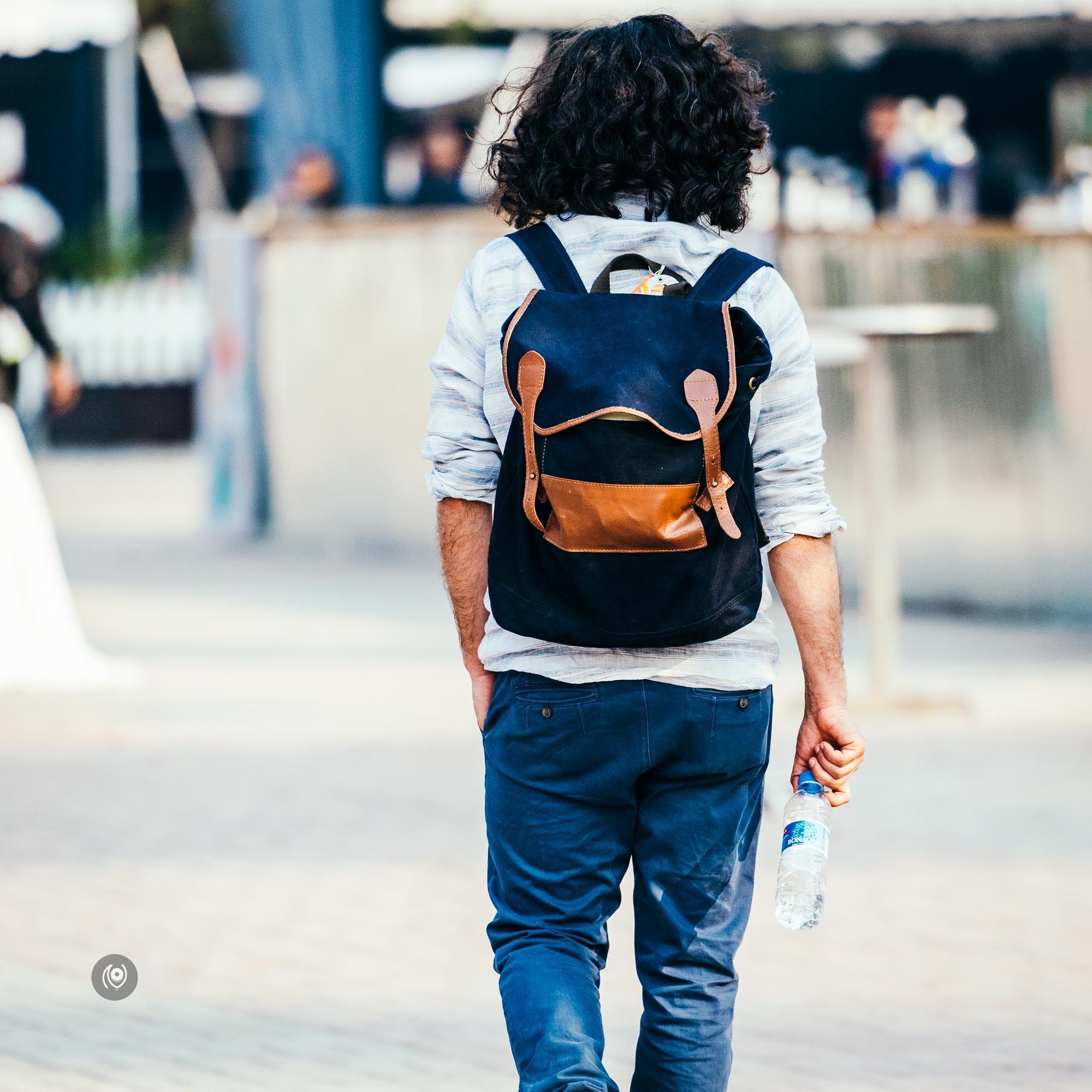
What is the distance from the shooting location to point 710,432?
2373 millimetres

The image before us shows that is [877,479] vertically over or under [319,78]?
under

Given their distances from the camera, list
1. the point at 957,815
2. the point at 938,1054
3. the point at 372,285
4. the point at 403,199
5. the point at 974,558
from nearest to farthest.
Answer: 1. the point at 938,1054
2. the point at 957,815
3. the point at 974,558
4. the point at 372,285
5. the point at 403,199

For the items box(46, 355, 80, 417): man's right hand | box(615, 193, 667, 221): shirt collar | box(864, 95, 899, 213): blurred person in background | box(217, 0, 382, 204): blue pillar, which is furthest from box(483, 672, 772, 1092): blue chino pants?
box(864, 95, 899, 213): blurred person in background

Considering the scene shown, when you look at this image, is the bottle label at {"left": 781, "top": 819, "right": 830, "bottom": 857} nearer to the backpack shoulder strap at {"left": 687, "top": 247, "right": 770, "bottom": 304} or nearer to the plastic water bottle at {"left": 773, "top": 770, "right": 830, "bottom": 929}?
the plastic water bottle at {"left": 773, "top": 770, "right": 830, "bottom": 929}

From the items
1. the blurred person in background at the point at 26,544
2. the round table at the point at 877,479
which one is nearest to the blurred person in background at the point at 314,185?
the blurred person in background at the point at 26,544

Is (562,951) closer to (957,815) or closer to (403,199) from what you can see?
(957,815)

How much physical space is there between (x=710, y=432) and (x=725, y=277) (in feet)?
0.79

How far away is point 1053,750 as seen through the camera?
6395 millimetres

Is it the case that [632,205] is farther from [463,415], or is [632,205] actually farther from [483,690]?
[483,690]

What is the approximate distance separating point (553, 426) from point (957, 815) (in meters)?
3.51

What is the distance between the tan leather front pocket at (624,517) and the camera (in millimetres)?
2367

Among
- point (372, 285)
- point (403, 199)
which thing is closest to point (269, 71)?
point (403, 199)
